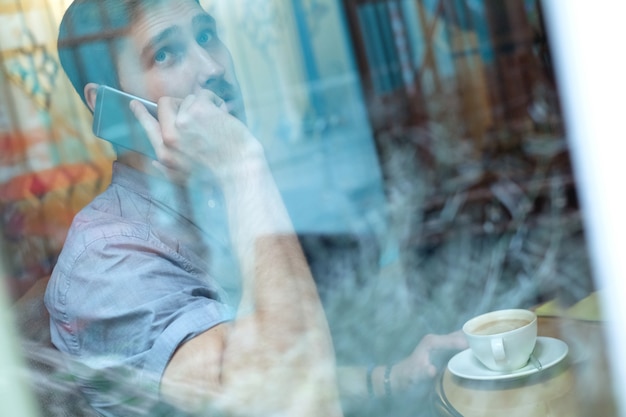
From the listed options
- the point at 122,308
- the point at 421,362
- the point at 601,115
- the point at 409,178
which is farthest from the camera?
the point at 409,178

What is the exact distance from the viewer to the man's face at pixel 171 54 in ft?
2.72

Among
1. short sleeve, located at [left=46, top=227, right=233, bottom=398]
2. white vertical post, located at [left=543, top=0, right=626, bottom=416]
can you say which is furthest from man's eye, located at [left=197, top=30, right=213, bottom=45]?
white vertical post, located at [left=543, top=0, right=626, bottom=416]

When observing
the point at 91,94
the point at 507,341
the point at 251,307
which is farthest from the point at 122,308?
the point at 507,341

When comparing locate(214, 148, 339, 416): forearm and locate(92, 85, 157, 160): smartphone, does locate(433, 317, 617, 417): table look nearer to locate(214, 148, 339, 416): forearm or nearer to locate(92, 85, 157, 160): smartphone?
locate(214, 148, 339, 416): forearm

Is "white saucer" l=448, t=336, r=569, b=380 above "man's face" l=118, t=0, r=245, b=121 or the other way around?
the other way around

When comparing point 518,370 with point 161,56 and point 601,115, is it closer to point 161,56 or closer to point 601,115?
point 601,115

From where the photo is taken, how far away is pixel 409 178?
144cm

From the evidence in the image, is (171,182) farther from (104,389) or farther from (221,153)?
(104,389)

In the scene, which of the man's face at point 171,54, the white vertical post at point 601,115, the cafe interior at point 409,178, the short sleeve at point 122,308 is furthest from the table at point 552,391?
the man's face at point 171,54

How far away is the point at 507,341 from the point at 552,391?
70mm

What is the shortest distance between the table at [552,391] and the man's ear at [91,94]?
20.4 inches

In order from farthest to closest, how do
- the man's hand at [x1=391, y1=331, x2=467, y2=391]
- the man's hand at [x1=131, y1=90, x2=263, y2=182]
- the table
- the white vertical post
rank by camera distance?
the man's hand at [x1=391, y1=331, x2=467, y2=391]
the man's hand at [x1=131, y1=90, x2=263, y2=182]
the table
the white vertical post

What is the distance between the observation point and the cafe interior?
2.46 feet

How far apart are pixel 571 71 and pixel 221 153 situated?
1.38 feet
